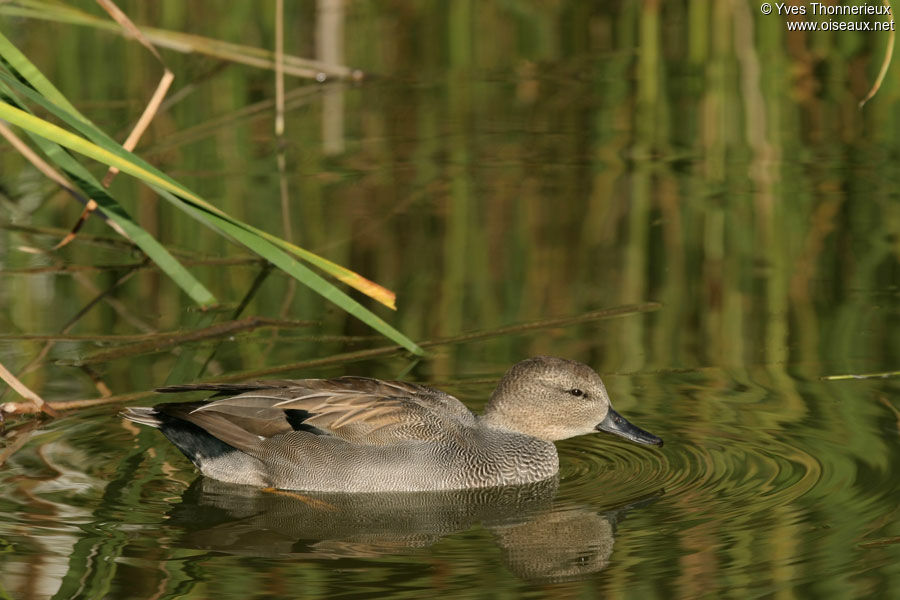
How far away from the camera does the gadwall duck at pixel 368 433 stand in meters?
6.54

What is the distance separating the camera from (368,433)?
21.7ft

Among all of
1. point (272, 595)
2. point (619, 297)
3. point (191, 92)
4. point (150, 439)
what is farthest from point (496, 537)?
point (191, 92)

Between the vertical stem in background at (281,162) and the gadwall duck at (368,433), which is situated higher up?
the vertical stem in background at (281,162)

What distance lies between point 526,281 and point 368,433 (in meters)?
2.94

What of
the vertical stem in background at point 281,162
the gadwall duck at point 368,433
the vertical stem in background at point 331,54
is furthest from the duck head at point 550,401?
the vertical stem in background at point 331,54

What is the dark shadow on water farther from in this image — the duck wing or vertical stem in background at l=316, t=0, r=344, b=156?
vertical stem in background at l=316, t=0, r=344, b=156

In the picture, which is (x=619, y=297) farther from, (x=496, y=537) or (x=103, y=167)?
(x=103, y=167)

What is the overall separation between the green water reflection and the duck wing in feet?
1.01

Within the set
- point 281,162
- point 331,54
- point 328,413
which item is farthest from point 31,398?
point 331,54

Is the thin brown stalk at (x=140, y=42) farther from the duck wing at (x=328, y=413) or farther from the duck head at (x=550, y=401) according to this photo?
the duck head at (x=550, y=401)

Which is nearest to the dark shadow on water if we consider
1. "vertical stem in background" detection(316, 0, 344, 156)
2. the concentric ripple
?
the concentric ripple

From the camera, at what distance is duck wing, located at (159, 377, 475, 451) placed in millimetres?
6598

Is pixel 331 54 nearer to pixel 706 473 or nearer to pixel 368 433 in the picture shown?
pixel 368 433

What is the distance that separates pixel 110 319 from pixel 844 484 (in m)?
4.39
